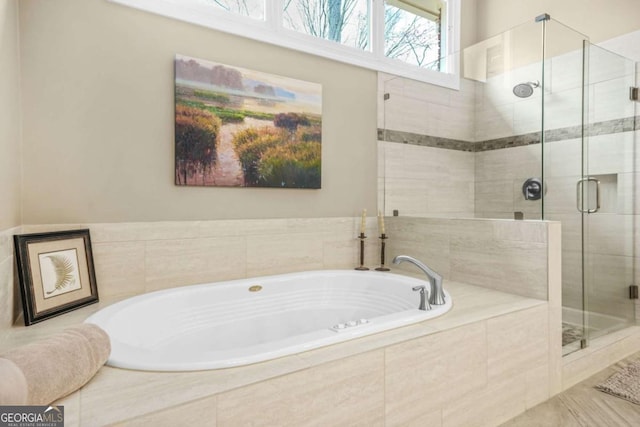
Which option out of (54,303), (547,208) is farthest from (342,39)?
(54,303)

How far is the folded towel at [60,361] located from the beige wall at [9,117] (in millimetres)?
703

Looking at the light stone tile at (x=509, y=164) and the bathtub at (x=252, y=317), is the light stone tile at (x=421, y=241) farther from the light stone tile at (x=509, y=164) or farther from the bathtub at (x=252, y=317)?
the light stone tile at (x=509, y=164)

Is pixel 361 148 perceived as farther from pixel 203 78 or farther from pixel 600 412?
pixel 600 412

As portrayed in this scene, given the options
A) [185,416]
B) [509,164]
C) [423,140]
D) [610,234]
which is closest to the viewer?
[185,416]

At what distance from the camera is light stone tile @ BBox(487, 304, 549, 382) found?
5.32ft

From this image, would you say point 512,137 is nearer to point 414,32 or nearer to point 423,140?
point 423,140

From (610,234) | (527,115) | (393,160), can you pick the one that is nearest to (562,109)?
(527,115)

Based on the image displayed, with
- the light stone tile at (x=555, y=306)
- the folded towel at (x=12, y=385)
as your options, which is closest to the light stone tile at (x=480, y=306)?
the light stone tile at (x=555, y=306)

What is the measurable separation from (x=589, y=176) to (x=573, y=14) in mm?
1459

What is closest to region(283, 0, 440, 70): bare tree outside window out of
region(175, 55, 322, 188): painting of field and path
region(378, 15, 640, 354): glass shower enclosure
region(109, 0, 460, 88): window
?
region(109, 0, 460, 88): window

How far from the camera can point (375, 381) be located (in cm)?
125

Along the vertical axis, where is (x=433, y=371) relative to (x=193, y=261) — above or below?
below

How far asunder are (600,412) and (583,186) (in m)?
1.34

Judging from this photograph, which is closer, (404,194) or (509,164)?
(509,164)
